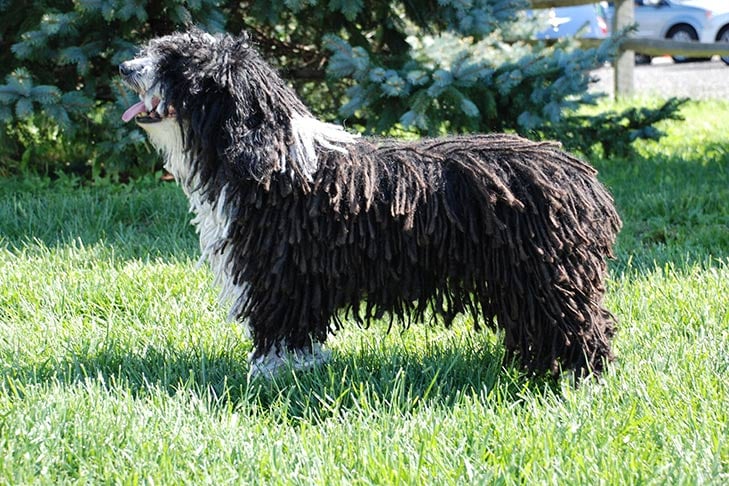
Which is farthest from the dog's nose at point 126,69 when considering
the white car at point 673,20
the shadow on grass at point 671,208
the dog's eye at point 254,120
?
the white car at point 673,20

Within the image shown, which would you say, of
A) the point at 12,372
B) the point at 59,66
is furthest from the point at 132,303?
the point at 59,66

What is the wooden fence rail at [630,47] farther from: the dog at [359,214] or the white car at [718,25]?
the white car at [718,25]

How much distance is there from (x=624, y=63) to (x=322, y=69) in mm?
4857

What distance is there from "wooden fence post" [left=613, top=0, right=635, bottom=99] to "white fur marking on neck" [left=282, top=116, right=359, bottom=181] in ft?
24.1

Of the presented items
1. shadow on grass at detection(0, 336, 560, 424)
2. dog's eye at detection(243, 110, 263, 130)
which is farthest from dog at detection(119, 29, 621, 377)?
shadow on grass at detection(0, 336, 560, 424)

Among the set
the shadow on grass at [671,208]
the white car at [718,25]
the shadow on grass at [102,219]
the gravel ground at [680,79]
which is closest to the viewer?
the shadow on grass at [671,208]

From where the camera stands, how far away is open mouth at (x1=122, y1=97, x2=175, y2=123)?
9.90ft

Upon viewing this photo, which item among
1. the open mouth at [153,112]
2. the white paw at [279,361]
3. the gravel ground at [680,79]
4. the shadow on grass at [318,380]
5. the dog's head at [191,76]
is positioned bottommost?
the shadow on grass at [318,380]

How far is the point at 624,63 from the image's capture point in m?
10.1

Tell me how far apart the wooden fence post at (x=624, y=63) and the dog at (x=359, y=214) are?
729 cm

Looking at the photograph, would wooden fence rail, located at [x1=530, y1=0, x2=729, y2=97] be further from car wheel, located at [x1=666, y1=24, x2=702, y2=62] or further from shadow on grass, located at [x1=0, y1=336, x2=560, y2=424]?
car wheel, located at [x1=666, y1=24, x2=702, y2=62]

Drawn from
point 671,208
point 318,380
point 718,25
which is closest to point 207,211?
point 318,380

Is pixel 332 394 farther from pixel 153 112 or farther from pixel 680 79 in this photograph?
pixel 680 79

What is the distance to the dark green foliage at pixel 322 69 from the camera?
18.3ft
